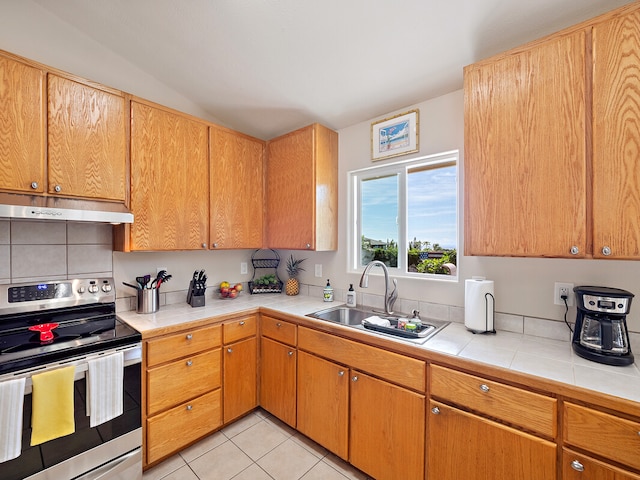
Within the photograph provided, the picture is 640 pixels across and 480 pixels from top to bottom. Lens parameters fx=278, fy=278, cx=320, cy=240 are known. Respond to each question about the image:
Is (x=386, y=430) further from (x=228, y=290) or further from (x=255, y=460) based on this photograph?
(x=228, y=290)

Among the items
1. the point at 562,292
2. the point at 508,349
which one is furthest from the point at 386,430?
the point at 562,292

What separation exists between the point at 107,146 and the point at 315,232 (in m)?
1.51

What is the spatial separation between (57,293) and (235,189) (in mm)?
1367

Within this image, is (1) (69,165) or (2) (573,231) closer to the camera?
(2) (573,231)

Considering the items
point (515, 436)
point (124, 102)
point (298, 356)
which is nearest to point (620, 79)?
point (515, 436)

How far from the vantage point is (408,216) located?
7.21 feet

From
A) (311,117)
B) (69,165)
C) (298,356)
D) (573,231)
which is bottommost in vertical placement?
(298,356)

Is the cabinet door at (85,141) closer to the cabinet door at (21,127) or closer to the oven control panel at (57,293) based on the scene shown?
the cabinet door at (21,127)

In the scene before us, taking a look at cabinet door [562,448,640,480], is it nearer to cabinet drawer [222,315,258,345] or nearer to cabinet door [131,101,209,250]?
cabinet drawer [222,315,258,345]

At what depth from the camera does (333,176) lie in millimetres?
2498

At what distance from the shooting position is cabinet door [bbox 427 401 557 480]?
1.10 meters

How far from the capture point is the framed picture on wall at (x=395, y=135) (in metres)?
2.05

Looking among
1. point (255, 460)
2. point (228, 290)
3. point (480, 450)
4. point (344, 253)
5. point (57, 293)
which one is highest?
point (344, 253)

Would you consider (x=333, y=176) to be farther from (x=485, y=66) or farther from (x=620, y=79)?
(x=620, y=79)
